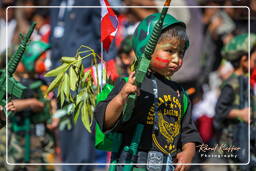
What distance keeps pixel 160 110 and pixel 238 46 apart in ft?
8.99

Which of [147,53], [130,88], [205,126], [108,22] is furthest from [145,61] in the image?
[205,126]

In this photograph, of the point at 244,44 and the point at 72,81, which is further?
the point at 244,44

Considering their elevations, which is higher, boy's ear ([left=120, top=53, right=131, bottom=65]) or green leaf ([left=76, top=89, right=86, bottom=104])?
boy's ear ([left=120, top=53, right=131, bottom=65])

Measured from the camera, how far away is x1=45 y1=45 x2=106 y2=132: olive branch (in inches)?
184

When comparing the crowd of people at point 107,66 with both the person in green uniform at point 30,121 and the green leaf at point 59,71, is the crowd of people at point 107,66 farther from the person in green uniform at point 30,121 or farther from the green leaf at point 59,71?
the green leaf at point 59,71

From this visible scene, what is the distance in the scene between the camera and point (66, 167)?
755 cm

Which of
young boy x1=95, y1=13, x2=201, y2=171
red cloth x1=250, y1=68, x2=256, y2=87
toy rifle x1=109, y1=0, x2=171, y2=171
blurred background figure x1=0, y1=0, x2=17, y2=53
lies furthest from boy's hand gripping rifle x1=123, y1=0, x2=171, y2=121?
→ red cloth x1=250, y1=68, x2=256, y2=87

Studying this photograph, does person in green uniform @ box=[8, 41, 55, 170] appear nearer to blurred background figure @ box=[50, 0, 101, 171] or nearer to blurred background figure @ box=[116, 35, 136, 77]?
blurred background figure @ box=[50, 0, 101, 171]

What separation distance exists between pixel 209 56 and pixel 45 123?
7.09ft

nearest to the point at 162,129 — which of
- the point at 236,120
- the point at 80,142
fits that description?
the point at 236,120

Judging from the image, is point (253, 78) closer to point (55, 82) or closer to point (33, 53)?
point (33, 53)

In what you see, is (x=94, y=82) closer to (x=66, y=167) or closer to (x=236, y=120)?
(x=236, y=120)

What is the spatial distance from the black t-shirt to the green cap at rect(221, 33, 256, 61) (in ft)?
7.69

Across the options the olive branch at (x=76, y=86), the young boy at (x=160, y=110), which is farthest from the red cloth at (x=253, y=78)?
the olive branch at (x=76, y=86)
